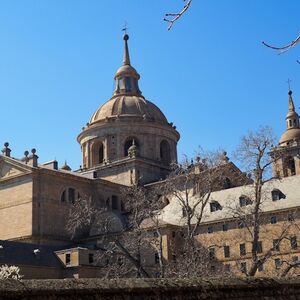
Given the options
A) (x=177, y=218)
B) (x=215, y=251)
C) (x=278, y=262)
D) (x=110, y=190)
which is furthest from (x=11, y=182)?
(x=278, y=262)

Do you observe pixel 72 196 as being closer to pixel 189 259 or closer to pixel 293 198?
pixel 293 198

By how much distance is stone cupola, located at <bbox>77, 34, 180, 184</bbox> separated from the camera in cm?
6438

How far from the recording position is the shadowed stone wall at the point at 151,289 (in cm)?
764

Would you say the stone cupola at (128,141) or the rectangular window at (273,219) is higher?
the stone cupola at (128,141)

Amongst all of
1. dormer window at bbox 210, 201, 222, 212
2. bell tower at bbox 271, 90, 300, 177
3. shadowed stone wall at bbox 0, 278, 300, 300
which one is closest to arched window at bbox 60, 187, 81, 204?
dormer window at bbox 210, 201, 222, 212

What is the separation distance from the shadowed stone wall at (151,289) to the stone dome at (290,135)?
59.5 metres

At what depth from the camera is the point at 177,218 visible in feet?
179

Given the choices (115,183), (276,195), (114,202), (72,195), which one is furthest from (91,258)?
(276,195)

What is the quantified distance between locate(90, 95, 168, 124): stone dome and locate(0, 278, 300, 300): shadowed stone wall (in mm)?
57039

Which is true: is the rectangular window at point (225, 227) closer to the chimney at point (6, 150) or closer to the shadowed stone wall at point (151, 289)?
the chimney at point (6, 150)

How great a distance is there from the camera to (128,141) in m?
67.5

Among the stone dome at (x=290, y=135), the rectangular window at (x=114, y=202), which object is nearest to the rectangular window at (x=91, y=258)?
the rectangular window at (x=114, y=202)

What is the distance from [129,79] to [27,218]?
29.7m

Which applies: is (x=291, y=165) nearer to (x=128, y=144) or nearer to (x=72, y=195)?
(x=128, y=144)
